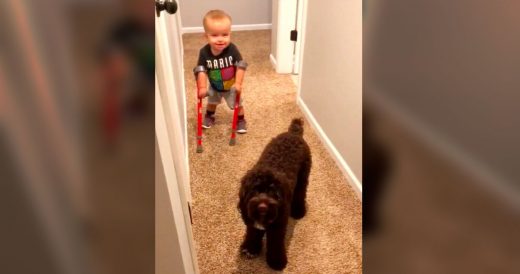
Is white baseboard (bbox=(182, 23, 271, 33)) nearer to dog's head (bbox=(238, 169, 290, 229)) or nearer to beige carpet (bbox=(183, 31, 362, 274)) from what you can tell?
beige carpet (bbox=(183, 31, 362, 274))

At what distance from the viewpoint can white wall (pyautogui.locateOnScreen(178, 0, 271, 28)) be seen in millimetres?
3902

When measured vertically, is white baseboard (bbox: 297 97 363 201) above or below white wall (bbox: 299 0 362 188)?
below

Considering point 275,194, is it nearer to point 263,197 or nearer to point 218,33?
point 263,197

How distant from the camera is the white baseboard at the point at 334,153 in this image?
1886 mm

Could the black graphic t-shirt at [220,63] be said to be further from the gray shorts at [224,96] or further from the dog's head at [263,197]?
the dog's head at [263,197]

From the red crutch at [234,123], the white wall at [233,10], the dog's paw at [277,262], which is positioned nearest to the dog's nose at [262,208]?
the dog's paw at [277,262]

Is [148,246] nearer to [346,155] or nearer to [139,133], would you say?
[139,133]

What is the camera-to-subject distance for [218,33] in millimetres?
2100

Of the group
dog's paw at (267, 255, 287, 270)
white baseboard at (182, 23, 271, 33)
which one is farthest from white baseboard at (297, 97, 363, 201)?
white baseboard at (182, 23, 271, 33)

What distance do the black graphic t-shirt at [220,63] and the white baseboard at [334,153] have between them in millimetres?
571

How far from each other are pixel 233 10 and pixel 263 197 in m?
3.12

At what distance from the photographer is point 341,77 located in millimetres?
1923

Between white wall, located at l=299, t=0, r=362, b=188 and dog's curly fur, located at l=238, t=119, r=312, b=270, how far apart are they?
31 cm

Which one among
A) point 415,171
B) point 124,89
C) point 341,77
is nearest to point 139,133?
point 124,89
